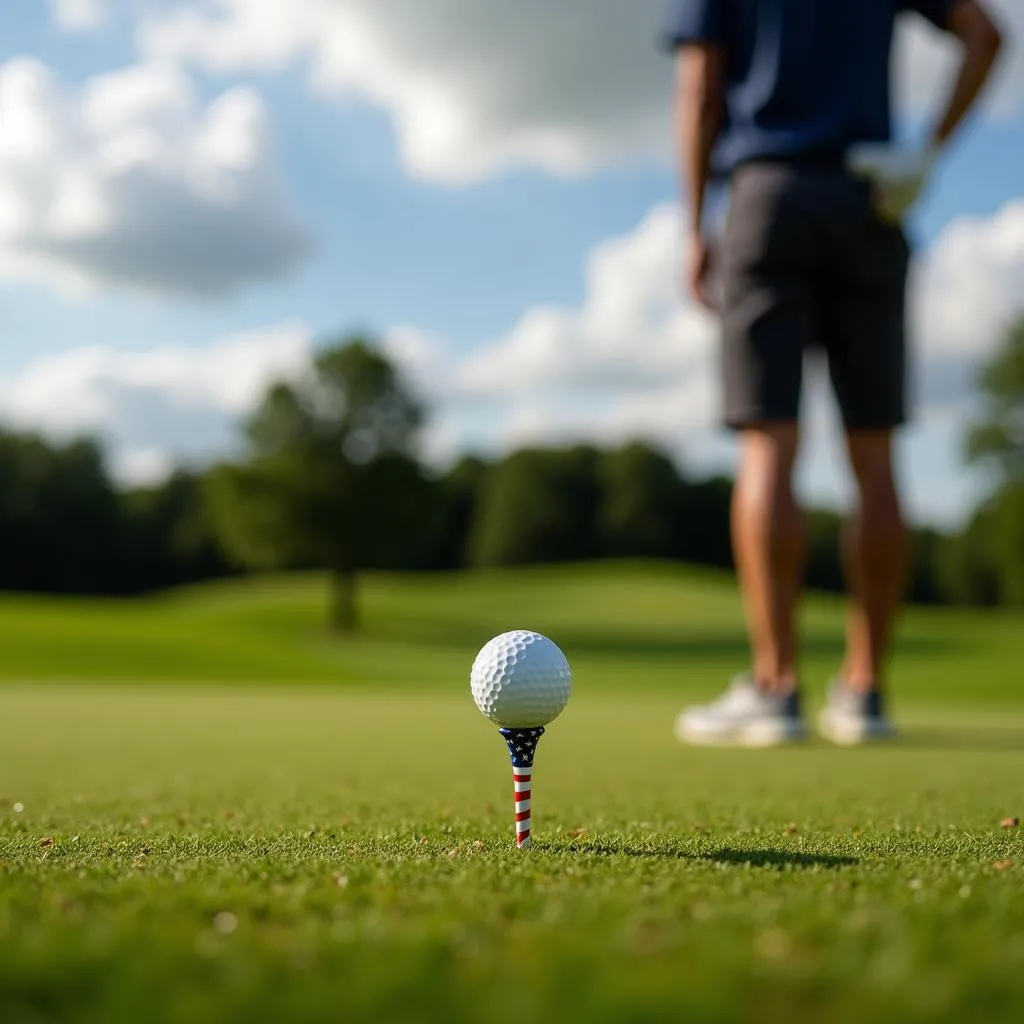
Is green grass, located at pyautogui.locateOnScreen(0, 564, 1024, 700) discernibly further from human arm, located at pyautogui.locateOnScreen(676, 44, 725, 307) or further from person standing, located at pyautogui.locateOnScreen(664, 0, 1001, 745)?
human arm, located at pyautogui.locateOnScreen(676, 44, 725, 307)

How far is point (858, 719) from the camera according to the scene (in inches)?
191

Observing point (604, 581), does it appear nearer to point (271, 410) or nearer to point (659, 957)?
point (271, 410)

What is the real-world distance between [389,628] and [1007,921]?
105 feet

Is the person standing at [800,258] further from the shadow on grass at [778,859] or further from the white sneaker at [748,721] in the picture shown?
the shadow on grass at [778,859]

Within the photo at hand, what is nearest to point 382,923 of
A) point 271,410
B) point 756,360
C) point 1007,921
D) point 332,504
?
point 1007,921

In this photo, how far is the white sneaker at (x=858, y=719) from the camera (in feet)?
15.9

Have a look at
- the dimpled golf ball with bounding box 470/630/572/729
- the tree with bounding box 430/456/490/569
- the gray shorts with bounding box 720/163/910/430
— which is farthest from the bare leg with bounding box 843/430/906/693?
the tree with bounding box 430/456/490/569

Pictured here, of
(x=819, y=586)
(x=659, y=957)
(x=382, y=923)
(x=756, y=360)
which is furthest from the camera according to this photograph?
(x=819, y=586)

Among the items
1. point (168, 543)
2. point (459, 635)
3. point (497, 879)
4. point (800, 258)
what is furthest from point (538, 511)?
point (497, 879)

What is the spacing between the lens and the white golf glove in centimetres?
443

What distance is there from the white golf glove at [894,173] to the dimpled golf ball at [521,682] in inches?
122

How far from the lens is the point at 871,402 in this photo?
4.81m

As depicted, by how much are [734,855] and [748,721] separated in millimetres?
2969

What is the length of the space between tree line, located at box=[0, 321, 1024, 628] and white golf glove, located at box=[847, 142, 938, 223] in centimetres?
2767
